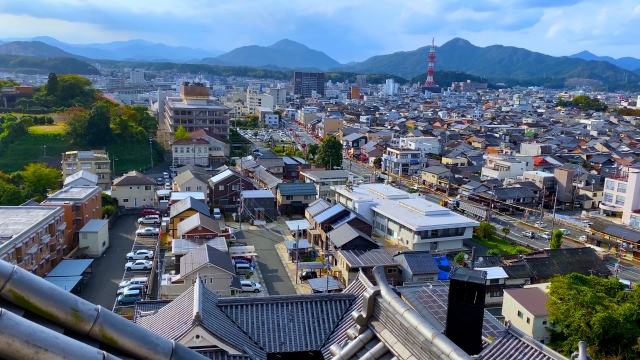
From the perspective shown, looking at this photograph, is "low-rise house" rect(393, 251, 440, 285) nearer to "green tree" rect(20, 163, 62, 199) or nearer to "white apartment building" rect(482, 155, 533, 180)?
"white apartment building" rect(482, 155, 533, 180)

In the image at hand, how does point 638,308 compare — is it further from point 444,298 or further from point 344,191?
point 344,191

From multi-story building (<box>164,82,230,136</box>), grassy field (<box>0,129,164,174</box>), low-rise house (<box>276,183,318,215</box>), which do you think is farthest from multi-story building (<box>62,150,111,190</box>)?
multi-story building (<box>164,82,230,136</box>)

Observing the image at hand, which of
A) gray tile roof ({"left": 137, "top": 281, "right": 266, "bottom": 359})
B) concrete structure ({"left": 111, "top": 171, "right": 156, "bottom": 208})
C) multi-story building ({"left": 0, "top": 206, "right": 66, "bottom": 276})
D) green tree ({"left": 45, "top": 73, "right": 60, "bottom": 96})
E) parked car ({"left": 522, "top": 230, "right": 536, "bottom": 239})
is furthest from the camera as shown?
green tree ({"left": 45, "top": 73, "right": 60, "bottom": 96})

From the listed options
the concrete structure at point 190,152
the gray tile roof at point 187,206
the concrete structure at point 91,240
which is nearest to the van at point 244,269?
the gray tile roof at point 187,206

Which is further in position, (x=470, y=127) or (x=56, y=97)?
(x=470, y=127)

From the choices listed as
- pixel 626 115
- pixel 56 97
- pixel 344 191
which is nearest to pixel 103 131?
pixel 56 97

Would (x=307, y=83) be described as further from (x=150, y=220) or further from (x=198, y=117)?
(x=150, y=220)
